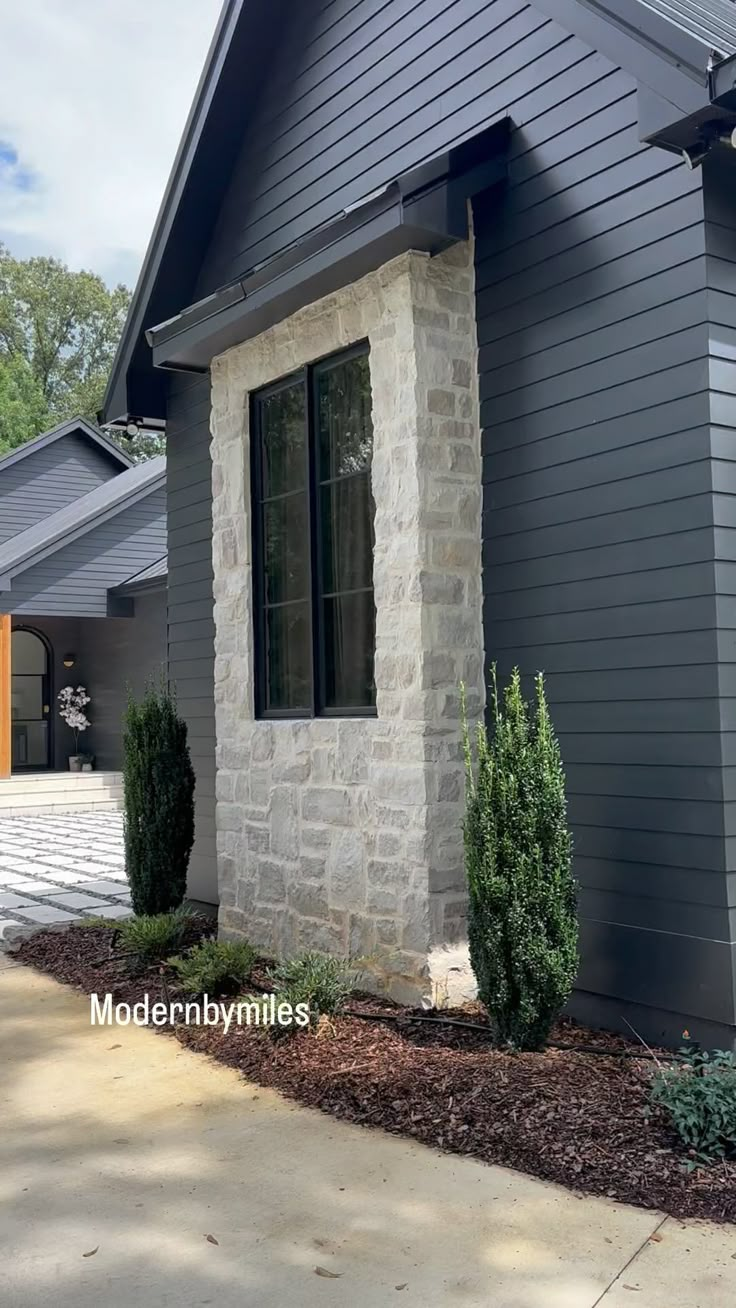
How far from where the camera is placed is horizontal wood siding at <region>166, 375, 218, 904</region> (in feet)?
24.3

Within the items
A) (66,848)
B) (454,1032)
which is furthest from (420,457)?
(66,848)

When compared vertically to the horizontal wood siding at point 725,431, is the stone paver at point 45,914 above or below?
below

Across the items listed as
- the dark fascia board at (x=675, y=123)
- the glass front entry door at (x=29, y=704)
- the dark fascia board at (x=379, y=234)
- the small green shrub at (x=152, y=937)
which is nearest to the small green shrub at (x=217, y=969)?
the small green shrub at (x=152, y=937)

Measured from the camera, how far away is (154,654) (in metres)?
17.3

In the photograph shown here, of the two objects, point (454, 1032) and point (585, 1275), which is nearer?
point (585, 1275)

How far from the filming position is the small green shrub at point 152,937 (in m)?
5.91

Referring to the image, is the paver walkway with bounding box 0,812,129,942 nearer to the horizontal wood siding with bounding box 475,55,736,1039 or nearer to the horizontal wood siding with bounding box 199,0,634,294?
the horizontal wood siding with bounding box 475,55,736,1039

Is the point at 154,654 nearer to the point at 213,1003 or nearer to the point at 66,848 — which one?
the point at 66,848

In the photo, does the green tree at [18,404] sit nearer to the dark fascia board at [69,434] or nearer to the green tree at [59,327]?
the green tree at [59,327]

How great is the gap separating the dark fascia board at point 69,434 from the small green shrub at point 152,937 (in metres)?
15.8

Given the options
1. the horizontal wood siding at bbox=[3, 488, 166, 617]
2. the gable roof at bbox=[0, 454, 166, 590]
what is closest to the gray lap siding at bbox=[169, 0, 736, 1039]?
the gable roof at bbox=[0, 454, 166, 590]

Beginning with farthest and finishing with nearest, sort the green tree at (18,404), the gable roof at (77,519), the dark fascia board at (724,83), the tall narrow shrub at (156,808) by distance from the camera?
1. the green tree at (18,404)
2. the gable roof at (77,519)
3. the tall narrow shrub at (156,808)
4. the dark fascia board at (724,83)

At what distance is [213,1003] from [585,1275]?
9.07ft

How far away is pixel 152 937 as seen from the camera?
5906 mm
